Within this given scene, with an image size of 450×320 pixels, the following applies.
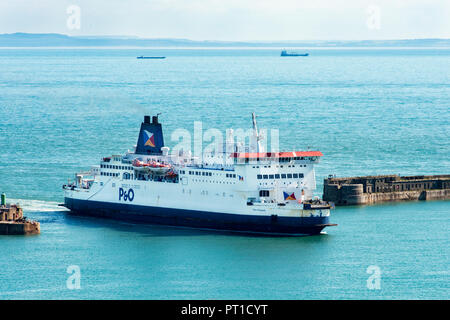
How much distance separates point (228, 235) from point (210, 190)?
2.80m

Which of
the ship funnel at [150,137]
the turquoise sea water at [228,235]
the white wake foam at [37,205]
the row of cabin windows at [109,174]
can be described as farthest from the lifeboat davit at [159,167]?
the white wake foam at [37,205]

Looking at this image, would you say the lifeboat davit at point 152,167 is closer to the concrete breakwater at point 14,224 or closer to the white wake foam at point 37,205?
the white wake foam at point 37,205

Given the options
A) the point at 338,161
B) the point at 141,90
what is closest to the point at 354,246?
the point at 338,161

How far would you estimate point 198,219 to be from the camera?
5288 cm

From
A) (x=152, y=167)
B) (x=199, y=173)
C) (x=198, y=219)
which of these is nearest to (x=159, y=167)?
(x=152, y=167)

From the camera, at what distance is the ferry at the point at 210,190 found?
50469mm

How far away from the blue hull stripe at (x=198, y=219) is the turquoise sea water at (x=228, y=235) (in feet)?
2.65

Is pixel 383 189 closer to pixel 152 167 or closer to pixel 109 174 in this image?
pixel 152 167

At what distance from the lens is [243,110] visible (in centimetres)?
10938

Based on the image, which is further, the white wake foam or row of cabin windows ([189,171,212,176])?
the white wake foam

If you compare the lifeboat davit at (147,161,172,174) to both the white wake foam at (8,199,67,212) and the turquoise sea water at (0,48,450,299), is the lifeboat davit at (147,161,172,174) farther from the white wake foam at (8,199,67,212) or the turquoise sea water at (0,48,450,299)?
the white wake foam at (8,199,67,212)

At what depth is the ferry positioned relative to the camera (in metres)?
50.5

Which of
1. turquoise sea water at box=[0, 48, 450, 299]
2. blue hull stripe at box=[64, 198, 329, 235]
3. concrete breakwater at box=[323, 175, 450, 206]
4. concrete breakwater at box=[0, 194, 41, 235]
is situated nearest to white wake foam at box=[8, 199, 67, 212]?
turquoise sea water at box=[0, 48, 450, 299]

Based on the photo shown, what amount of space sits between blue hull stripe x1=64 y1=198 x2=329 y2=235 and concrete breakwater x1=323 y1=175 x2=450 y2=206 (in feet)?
31.8
